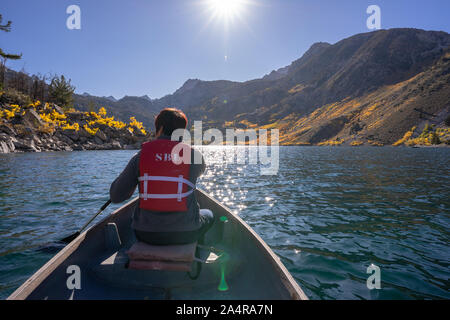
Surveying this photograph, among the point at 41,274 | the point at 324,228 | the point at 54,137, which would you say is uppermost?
the point at 54,137

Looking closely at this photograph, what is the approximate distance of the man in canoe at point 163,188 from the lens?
3084 mm

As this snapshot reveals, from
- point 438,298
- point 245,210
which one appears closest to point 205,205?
point 245,210

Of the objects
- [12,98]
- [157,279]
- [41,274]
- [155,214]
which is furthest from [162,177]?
[12,98]

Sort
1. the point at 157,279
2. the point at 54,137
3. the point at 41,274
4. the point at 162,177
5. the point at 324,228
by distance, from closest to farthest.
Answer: the point at 41,274
the point at 162,177
the point at 157,279
the point at 324,228
the point at 54,137

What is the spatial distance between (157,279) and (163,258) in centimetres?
81

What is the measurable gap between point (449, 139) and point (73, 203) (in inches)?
3995

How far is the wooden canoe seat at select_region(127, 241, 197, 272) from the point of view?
285 centimetres

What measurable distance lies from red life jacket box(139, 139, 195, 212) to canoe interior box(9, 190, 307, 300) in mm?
1145

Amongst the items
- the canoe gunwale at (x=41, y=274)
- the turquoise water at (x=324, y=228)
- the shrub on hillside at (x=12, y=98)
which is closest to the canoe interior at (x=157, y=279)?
the canoe gunwale at (x=41, y=274)

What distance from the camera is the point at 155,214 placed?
3148 millimetres

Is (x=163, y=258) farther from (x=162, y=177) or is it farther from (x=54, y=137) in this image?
(x=54, y=137)

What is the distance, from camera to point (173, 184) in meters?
3.12

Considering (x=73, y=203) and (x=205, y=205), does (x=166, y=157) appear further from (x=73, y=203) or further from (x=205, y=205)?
(x=73, y=203)

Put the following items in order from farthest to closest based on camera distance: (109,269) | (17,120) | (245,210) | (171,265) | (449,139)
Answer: (449,139), (17,120), (245,210), (109,269), (171,265)
